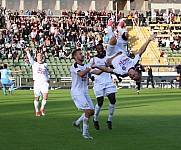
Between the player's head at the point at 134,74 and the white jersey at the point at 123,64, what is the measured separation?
13cm

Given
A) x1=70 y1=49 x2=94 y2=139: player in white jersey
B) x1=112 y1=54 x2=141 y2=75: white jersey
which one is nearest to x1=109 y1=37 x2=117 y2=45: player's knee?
x1=112 y1=54 x2=141 y2=75: white jersey

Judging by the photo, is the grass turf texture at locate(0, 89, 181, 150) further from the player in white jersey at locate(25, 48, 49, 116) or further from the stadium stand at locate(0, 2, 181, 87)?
the stadium stand at locate(0, 2, 181, 87)

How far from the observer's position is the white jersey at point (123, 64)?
50.2 feet

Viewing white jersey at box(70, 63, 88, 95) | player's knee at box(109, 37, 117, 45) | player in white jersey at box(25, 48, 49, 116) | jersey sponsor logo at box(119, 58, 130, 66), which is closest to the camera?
jersey sponsor logo at box(119, 58, 130, 66)

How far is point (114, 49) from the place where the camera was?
16141 millimetres

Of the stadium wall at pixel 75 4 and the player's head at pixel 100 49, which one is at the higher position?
the stadium wall at pixel 75 4

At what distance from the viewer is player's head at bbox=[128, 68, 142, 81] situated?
14820 millimetres

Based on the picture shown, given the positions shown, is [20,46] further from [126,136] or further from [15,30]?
[126,136]

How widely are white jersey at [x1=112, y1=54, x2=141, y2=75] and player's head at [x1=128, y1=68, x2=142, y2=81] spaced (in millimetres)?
128

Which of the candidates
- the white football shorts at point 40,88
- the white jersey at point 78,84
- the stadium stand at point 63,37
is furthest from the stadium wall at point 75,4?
the white jersey at point 78,84

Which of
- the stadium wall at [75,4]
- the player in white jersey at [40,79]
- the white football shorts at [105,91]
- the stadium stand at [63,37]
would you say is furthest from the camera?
the stadium wall at [75,4]

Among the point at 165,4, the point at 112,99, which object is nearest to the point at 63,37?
the point at 165,4

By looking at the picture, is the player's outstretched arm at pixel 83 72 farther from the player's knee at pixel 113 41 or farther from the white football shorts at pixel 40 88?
the white football shorts at pixel 40 88

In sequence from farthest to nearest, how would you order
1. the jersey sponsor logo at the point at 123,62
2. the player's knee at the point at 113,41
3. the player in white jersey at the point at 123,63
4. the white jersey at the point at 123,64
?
the player's knee at the point at 113,41 < the jersey sponsor logo at the point at 123,62 < the white jersey at the point at 123,64 < the player in white jersey at the point at 123,63
